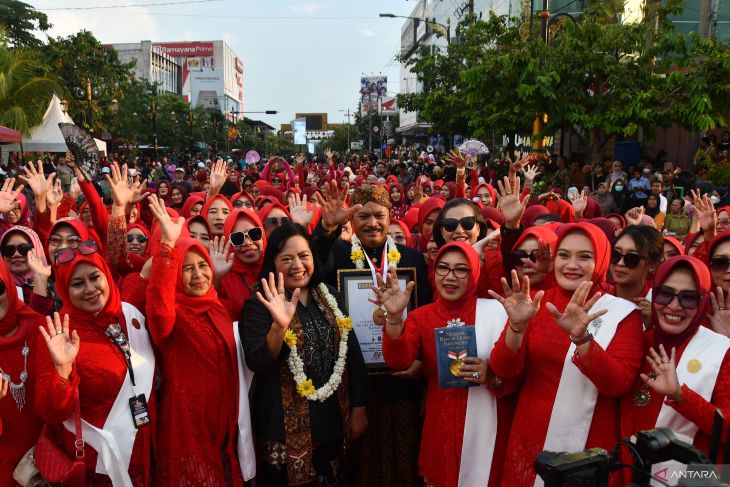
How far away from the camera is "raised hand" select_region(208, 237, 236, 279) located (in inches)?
170

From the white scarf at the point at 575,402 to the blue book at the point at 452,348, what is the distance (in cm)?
48

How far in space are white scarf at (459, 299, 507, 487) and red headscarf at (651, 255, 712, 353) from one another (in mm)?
804

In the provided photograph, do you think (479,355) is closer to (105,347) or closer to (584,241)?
(584,241)

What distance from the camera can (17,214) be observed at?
6.18 metres

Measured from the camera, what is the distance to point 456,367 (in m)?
3.56

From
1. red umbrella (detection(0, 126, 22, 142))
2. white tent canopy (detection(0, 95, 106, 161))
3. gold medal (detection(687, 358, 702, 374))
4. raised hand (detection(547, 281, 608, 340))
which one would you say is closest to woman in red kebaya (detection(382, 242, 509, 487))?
raised hand (detection(547, 281, 608, 340))

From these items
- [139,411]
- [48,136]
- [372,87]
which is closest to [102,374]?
[139,411]

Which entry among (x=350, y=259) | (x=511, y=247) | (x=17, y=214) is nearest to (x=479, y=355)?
(x=511, y=247)

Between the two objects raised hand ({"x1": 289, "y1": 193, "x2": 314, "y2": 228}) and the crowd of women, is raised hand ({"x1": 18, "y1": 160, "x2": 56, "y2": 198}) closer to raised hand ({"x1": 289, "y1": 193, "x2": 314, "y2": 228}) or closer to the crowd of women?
the crowd of women

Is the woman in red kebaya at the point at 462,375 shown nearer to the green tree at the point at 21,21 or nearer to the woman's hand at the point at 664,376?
the woman's hand at the point at 664,376

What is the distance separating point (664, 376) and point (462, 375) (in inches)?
38.9

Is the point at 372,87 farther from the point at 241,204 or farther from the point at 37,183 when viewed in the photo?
the point at 37,183

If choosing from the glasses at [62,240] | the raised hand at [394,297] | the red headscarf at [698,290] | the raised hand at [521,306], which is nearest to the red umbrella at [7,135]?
the glasses at [62,240]

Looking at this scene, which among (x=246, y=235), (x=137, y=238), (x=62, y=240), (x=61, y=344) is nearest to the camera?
(x=61, y=344)
